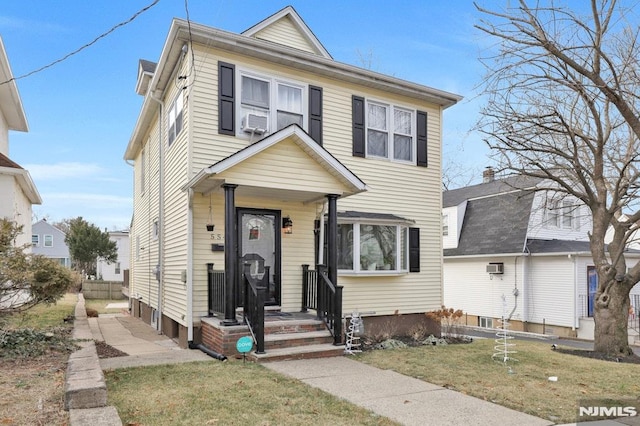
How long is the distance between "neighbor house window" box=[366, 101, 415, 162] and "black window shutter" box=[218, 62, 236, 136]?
10.8ft

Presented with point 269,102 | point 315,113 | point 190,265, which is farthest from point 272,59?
point 190,265

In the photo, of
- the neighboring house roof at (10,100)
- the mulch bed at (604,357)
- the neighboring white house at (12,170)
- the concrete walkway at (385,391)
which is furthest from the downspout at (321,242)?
the neighboring house roof at (10,100)

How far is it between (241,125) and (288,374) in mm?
4916

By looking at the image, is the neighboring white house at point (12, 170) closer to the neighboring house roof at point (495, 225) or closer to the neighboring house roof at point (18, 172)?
the neighboring house roof at point (18, 172)

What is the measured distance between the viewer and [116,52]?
39.3ft

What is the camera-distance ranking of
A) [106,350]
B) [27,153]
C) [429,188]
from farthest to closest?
[27,153] → [429,188] → [106,350]

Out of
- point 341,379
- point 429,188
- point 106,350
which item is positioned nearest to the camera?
point 341,379

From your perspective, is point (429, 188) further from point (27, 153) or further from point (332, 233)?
point (27, 153)

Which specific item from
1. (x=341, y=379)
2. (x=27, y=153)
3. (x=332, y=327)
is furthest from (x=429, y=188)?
(x=27, y=153)

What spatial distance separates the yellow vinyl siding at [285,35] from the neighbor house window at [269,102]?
153 cm

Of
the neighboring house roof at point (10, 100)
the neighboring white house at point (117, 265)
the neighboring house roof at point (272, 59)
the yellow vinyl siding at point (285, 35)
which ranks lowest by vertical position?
the neighboring white house at point (117, 265)

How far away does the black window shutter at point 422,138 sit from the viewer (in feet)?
37.2

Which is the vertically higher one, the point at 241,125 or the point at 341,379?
the point at 241,125

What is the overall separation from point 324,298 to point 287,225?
69.7 inches
